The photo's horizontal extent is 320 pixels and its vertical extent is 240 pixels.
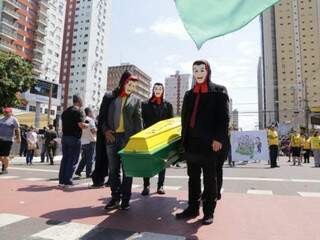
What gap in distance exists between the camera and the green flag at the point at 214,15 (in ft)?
10.7

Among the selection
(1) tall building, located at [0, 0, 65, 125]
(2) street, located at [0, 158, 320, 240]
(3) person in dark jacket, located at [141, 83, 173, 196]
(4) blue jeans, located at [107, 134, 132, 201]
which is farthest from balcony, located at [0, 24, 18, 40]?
(4) blue jeans, located at [107, 134, 132, 201]

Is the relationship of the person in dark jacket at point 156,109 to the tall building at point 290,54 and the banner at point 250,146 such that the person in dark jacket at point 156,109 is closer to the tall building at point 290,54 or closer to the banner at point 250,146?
the banner at point 250,146

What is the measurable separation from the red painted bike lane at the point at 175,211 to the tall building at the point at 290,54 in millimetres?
107128

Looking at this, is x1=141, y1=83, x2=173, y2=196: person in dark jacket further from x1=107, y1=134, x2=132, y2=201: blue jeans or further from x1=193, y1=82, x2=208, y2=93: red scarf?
x1=193, y1=82, x2=208, y2=93: red scarf

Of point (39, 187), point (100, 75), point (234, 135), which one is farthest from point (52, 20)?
point (39, 187)

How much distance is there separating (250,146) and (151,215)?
1384cm

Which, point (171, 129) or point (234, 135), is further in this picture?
point (234, 135)

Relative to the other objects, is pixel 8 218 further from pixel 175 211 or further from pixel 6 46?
pixel 6 46

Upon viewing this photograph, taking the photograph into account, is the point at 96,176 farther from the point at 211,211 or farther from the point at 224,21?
the point at 224,21

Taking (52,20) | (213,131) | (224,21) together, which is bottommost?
(213,131)

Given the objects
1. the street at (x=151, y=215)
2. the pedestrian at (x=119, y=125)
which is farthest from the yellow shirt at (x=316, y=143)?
the pedestrian at (x=119, y=125)

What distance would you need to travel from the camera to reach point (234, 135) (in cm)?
1841

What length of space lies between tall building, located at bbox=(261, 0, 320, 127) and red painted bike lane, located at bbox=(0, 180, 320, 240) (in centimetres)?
10713

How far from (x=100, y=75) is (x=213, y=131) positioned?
117957 mm
